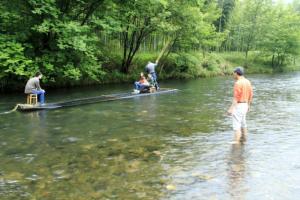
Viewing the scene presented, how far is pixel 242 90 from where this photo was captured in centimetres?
1036

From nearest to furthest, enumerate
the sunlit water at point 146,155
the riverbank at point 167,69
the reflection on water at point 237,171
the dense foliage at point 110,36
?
the reflection on water at point 237,171 → the sunlit water at point 146,155 → the dense foliage at point 110,36 → the riverbank at point 167,69

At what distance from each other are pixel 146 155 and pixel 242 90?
3.24 m

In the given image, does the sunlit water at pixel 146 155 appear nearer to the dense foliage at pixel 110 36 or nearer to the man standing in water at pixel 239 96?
the man standing in water at pixel 239 96

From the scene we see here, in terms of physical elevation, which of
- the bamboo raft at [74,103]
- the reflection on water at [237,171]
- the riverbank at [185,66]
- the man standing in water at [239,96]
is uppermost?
the riverbank at [185,66]

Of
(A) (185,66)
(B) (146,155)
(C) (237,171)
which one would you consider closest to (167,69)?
(A) (185,66)

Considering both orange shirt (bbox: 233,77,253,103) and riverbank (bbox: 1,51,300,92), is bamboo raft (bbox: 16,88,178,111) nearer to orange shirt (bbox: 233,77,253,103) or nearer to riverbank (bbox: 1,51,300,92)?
riverbank (bbox: 1,51,300,92)

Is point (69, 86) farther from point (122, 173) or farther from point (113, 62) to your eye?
point (122, 173)

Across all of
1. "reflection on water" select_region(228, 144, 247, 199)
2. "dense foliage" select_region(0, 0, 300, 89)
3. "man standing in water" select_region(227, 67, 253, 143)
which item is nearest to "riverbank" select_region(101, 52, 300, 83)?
"dense foliage" select_region(0, 0, 300, 89)

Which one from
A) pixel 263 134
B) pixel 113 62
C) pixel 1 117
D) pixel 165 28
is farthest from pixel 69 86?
pixel 263 134

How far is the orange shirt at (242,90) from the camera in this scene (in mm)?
10320

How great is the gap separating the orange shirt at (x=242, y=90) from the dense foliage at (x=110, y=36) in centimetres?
1305

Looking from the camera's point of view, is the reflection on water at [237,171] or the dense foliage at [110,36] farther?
the dense foliage at [110,36]

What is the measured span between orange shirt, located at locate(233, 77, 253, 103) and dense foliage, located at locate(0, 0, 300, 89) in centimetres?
1305

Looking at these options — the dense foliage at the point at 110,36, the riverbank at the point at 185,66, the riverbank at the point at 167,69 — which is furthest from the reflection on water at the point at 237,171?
the riverbank at the point at 185,66
